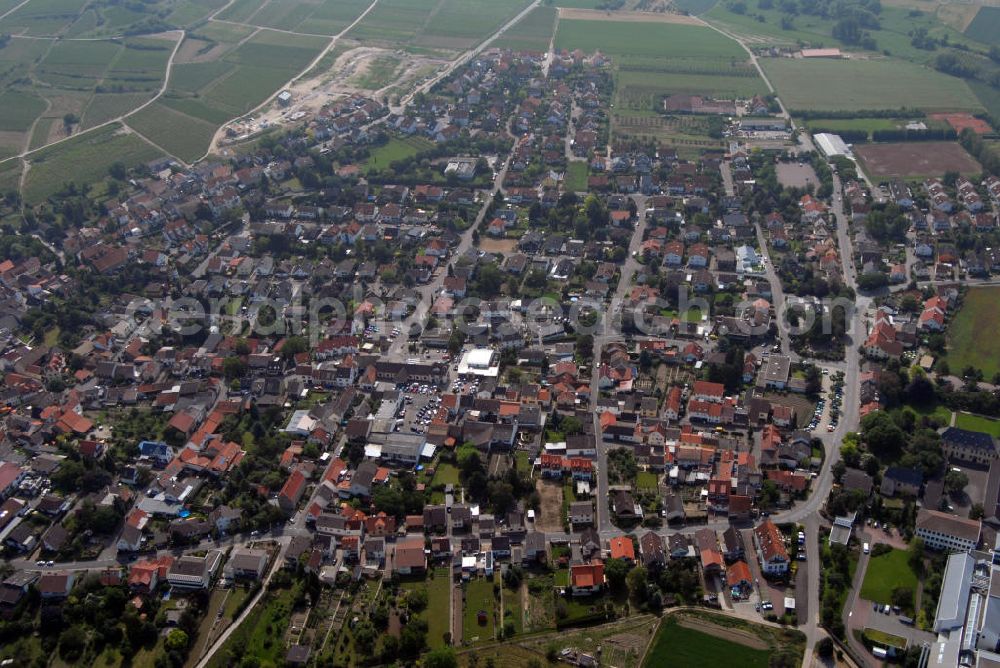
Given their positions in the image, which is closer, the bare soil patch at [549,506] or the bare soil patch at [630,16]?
the bare soil patch at [549,506]

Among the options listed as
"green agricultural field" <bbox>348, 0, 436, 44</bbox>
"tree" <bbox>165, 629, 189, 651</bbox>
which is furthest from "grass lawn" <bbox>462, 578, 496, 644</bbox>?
"green agricultural field" <bbox>348, 0, 436, 44</bbox>

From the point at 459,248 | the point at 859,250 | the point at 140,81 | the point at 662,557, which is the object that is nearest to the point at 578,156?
the point at 459,248

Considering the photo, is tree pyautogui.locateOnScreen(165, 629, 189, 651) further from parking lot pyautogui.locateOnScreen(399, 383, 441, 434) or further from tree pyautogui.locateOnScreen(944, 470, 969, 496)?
tree pyautogui.locateOnScreen(944, 470, 969, 496)

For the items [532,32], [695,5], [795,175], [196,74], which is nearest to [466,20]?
[532,32]

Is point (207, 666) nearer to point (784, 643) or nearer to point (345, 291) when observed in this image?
point (784, 643)

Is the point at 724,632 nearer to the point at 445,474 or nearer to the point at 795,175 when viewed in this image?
the point at 445,474

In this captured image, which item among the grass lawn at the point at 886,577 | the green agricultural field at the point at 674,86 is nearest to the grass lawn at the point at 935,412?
the grass lawn at the point at 886,577

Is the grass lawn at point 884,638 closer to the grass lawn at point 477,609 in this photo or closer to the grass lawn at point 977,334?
the grass lawn at point 477,609

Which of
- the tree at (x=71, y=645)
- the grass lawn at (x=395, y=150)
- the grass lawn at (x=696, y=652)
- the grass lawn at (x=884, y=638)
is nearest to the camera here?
the grass lawn at (x=696, y=652)
